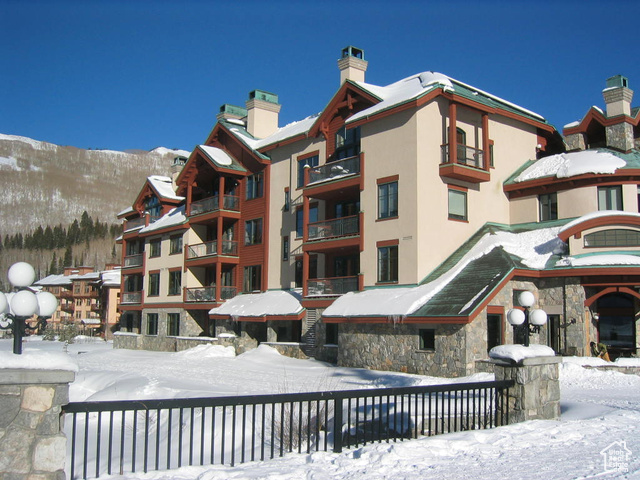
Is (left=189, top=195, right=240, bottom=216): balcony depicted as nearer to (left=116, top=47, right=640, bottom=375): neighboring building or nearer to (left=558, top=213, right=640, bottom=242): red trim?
(left=116, top=47, right=640, bottom=375): neighboring building

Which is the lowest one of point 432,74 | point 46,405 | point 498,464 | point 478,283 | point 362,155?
point 498,464

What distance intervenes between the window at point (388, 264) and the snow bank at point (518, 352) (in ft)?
47.0

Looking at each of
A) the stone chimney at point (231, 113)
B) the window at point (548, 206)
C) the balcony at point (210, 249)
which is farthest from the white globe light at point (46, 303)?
the stone chimney at point (231, 113)

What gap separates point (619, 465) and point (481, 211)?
2045 cm

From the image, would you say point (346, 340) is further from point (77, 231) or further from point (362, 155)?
point (77, 231)

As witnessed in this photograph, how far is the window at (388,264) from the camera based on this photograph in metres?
26.3

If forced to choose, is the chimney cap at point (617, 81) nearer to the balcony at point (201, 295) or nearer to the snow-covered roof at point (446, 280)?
the snow-covered roof at point (446, 280)

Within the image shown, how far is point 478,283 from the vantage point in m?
23.0

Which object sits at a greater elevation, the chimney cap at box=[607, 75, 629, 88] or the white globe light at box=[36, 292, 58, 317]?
the chimney cap at box=[607, 75, 629, 88]

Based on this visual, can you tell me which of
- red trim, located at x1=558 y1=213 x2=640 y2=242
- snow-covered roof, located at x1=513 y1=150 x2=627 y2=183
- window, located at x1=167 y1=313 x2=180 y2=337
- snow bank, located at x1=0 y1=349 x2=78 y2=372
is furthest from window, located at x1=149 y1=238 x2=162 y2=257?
snow bank, located at x1=0 y1=349 x2=78 y2=372

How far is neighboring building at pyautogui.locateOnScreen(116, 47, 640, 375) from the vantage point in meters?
23.4

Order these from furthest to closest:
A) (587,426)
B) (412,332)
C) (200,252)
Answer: (200,252) < (412,332) < (587,426)

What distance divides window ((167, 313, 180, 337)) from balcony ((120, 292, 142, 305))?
4661mm

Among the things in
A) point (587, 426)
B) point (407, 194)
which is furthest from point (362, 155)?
point (587, 426)
